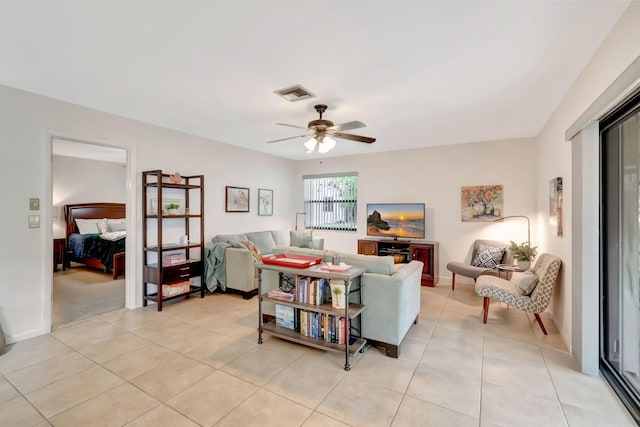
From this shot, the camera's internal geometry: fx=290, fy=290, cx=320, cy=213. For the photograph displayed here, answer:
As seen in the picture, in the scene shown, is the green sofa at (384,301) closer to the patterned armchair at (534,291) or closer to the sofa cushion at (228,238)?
the patterned armchair at (534,291)

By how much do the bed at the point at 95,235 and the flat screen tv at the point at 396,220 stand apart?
16.4 feet

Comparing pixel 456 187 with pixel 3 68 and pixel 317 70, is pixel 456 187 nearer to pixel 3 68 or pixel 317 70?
pixel 317 70

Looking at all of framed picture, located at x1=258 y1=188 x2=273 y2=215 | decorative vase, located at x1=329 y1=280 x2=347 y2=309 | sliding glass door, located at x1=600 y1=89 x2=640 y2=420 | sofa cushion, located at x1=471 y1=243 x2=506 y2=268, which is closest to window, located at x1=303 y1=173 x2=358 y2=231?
framed picture, located at x1=258 y1=188 x2=273 y2=215

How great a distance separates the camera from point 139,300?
13.0ft

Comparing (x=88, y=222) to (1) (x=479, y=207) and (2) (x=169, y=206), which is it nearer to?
(2) (x=169, y=206)

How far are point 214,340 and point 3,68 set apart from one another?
10.1 ft

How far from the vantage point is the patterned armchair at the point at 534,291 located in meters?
2.98

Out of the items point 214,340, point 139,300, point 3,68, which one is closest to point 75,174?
point 139,300

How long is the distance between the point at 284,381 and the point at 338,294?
2.60 feet

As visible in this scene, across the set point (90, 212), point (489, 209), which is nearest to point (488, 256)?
point (489, 209)

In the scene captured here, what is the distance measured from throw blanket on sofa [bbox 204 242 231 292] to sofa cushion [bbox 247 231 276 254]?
3.01ft

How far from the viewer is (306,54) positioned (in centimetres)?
227

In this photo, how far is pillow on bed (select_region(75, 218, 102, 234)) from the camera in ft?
21.6

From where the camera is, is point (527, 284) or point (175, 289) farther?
point (175, 289)
